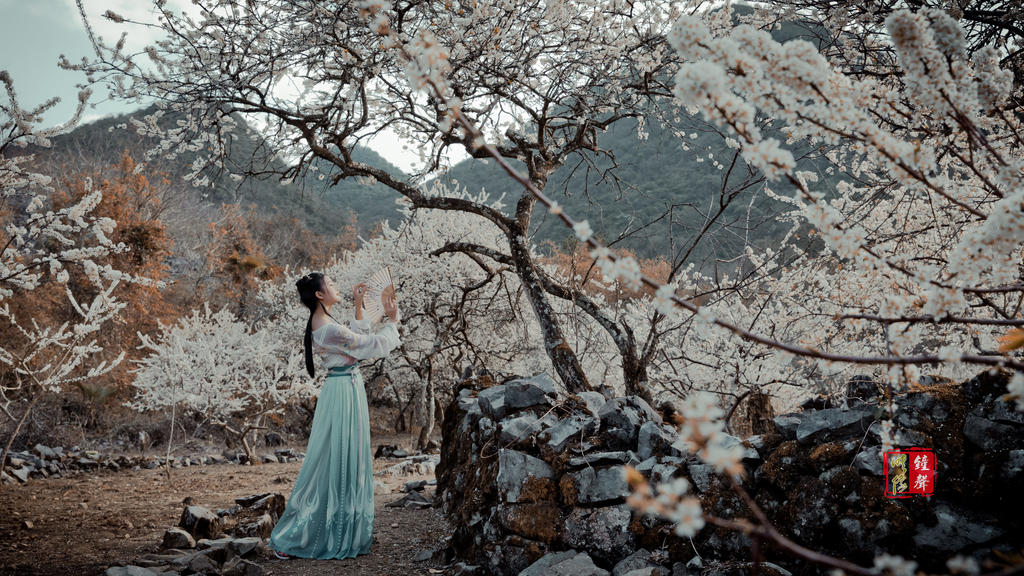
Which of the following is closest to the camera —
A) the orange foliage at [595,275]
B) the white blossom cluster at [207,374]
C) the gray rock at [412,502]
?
the orange foliage at [595,275]

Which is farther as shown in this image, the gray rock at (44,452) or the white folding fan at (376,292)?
the gray rock at (44,452)

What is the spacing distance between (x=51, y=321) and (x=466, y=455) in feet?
47.5

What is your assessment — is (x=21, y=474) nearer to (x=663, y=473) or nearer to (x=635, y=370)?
(x=635, y=370)

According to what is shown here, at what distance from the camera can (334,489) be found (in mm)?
3781

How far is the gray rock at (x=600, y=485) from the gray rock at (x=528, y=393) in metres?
0.73

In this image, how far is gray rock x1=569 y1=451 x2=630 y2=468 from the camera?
2811mm

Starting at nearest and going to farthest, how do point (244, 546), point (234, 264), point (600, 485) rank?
point (600, 485)
point (244, 546)
point (234, 264)

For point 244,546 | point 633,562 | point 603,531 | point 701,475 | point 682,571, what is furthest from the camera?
point 244,546

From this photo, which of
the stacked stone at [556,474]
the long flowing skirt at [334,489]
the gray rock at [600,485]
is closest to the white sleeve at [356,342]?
the long flowing skirt at [334,489]

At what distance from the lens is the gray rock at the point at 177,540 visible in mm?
3773

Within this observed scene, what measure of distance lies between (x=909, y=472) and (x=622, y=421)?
4.68 ft

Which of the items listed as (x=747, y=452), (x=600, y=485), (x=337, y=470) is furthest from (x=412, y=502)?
(x=747, y=452)

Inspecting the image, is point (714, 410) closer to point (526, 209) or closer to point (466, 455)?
point (466, 455)

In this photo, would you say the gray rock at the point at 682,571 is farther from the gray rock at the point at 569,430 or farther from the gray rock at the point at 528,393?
the gray rock at the point at 528,393
